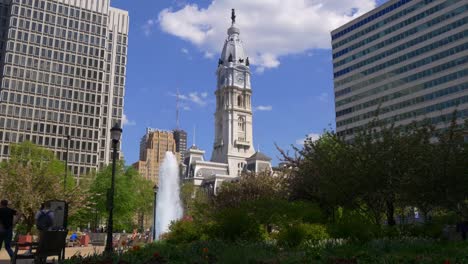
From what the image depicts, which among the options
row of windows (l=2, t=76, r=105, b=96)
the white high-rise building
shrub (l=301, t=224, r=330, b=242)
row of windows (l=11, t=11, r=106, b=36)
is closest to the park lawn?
shrub (l=301, t=224, r=330, b=242)

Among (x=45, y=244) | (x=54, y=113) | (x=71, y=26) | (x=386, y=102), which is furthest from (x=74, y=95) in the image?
(x=45, y=244)

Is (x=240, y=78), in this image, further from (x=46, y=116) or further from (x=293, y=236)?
(x=293, y=236)

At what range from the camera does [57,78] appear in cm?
10131

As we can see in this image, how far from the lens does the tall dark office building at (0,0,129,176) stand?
317ft

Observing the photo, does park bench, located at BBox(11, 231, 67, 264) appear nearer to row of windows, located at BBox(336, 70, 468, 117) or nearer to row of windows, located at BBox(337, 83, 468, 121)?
row of windows, located at BBox(336, 70, 468, 117)

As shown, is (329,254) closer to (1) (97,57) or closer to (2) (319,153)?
(2) (319,153)

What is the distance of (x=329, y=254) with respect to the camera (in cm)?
1259

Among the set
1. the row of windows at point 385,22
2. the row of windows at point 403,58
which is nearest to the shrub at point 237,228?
the row of windows at point 403,58

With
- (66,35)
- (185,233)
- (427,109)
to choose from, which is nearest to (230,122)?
(66,35)

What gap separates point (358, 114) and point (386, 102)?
6750mm

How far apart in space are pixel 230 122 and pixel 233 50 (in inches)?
1133

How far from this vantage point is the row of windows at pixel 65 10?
100 meters

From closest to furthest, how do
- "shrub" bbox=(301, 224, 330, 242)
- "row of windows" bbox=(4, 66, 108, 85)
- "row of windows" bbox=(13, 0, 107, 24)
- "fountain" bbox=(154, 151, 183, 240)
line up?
"shrub" bbox=(301, 224, 330, 242) < "fountain" bbox=(154, 151, 183, 240) < "row of windows" bbox=(4, 66, 108, 85) < "row of windows" bbox=(13, 0, 107, 24)

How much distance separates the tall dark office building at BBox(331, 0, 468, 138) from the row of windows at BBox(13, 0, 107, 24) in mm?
56455
